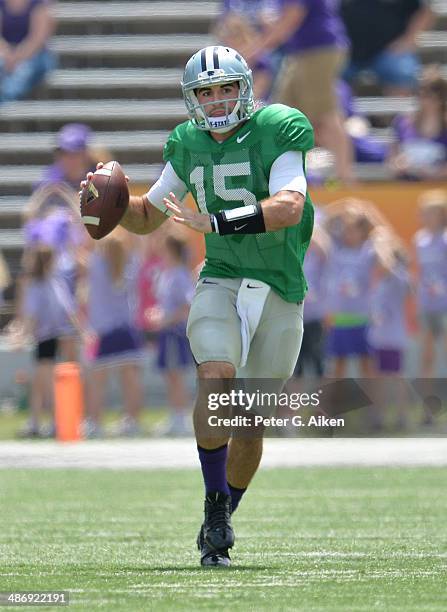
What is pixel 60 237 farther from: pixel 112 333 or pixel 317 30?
pixel 317 30

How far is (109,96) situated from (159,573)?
13.3 m

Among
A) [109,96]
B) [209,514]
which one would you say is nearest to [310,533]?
[209,514]

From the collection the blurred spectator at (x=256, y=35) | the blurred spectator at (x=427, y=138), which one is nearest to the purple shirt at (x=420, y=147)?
the blurred spectator at (x=427, y=138)

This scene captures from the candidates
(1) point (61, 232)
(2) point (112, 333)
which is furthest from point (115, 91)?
(2) point (112, 333)

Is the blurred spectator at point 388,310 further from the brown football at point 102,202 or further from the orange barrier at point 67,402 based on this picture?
the brown football at point 102,202

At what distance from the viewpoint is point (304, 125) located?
571 centimetres

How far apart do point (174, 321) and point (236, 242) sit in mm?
6500

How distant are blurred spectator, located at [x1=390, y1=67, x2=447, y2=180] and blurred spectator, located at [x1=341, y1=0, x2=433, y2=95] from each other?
1695mm

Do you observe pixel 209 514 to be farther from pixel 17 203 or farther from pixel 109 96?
pixel 109 96

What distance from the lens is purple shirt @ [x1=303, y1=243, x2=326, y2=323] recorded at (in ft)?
39.9

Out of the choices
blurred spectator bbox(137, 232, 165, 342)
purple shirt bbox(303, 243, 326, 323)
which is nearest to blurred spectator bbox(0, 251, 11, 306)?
blurred spectator bbox(137, 232, 165, 342)

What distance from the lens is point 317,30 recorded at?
562 inches

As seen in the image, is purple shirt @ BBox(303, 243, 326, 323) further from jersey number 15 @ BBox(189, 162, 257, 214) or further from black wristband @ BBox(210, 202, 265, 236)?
black wristband @ BBox(210, 202, 265, 236)

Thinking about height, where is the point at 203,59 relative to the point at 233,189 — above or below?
above
